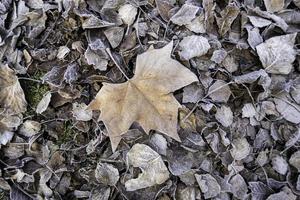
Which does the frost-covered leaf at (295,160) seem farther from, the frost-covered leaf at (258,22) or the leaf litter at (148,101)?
the frost-covered leaf at (258,22)

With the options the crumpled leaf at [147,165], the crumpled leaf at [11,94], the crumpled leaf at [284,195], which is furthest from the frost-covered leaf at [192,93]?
the crumpled leaf at [11,94]

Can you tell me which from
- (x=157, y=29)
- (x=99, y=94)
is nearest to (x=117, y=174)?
(x=99, y=94)

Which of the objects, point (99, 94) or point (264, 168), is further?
point (264, 168)

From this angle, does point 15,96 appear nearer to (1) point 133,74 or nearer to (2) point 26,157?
(2) point 26,157

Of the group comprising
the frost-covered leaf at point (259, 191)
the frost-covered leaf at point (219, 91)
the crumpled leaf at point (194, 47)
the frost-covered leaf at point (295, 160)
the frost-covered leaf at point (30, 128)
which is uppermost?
the crumpled leaf at point (194, 47)

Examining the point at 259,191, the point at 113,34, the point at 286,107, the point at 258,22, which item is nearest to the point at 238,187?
the point at 259,191

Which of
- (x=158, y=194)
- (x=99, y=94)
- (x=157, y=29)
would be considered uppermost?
(x=157, y=29)

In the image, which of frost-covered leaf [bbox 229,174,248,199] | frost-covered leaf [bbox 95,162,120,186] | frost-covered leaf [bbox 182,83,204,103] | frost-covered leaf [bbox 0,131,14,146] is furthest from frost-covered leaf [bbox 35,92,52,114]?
frost-covered leaf [bbox 229,174,248,199]
